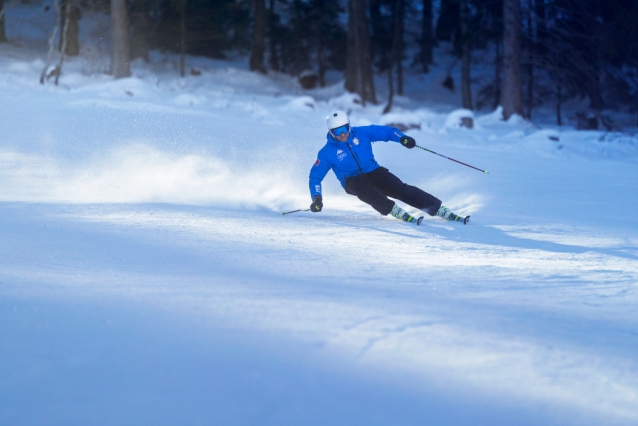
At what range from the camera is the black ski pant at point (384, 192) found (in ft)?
22.2

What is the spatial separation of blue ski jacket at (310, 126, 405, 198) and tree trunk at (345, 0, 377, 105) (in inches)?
605

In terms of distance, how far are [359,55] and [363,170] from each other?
17.1m

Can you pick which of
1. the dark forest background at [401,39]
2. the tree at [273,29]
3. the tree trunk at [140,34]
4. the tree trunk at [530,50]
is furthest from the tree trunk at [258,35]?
the tree trunk at [530,50]

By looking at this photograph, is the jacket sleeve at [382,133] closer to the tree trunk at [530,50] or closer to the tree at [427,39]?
the tree trunk at [530,50]

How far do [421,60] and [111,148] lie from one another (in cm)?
2692

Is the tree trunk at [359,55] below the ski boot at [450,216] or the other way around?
the other way around

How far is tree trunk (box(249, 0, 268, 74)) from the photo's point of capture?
28266mm

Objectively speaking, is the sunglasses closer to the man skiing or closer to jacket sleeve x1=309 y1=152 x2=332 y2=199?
the man skiing

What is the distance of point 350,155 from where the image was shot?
7.05 meters

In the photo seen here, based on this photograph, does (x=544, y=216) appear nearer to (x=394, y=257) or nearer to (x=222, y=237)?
(x=394, y=257)

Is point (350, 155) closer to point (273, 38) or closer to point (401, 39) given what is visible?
point (401, 39)

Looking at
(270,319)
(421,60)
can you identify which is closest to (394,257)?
(270,319)

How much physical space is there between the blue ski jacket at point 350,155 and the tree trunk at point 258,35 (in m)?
22.3

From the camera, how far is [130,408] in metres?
2.32
